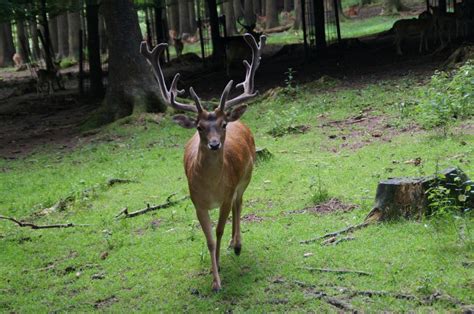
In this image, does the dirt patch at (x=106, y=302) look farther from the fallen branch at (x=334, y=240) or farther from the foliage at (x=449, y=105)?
the foliage at (x=449, y=105)

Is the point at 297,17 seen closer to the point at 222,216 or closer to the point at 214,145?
the point at 222,216

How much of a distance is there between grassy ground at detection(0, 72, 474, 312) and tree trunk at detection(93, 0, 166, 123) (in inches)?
104

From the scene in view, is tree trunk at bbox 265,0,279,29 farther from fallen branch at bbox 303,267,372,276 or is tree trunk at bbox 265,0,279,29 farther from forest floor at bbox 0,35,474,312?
fallen branch at bbox 303,267,372,276

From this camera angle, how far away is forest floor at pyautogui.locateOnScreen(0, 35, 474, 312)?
5488mm

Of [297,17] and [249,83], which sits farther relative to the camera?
[297,17]

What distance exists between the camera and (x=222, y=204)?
5.93 m

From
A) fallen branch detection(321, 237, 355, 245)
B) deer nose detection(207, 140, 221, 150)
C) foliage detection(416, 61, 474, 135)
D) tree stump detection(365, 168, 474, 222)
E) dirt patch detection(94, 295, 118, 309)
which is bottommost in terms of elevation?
dirt patch detection(94, 295, 118, 309)

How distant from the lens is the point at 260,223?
23.9 feet

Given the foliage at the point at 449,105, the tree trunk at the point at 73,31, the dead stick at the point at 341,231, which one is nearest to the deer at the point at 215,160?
the dead stick at the point at 341,231

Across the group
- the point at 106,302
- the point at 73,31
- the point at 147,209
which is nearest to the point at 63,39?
the point at 73,31

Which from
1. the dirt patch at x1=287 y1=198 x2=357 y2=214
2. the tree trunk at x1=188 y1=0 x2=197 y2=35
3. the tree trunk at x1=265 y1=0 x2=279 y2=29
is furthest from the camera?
the tree trunk at x1=188 y1=0 x2=197 y2=35

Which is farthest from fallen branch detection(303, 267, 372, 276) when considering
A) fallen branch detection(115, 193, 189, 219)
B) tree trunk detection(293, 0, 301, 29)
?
tree trunk detection(293, 0, 301, 29)

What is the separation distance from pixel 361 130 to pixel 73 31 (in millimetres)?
24548

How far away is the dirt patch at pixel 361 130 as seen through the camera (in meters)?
10.4
